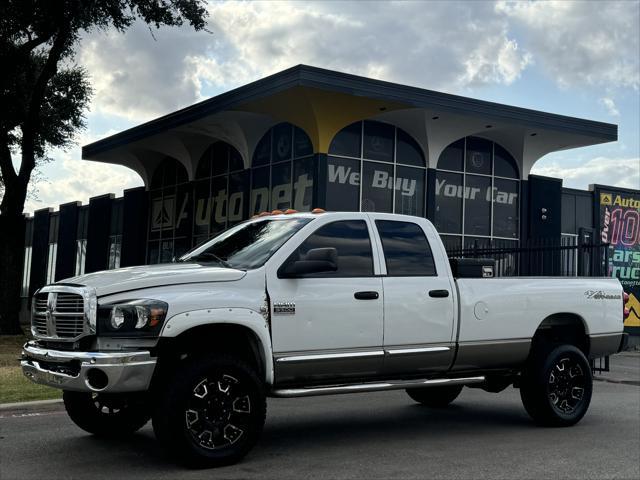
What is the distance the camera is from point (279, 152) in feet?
78.9

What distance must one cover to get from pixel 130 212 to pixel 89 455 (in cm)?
2755

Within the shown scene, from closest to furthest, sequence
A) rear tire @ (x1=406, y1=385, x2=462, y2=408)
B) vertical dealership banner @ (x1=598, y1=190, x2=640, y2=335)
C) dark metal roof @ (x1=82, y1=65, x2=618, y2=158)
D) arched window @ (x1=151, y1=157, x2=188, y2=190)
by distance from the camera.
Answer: rear tire @ (x1=406, y1=385, x2=462, y2=408), dark metal roof @ (x1=82, y1=65, x2=618, y2=158), vertical dealership banner @ (x1=598, y1=190, x2=640, y2=335), arched window @ (x1=151, y1=157, x2=188, y2=190)

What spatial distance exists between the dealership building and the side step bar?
13.2m

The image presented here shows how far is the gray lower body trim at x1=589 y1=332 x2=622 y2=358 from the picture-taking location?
28.5 ft

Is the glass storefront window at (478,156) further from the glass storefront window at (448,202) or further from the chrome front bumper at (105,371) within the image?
the chrome front bumper at (105,371)

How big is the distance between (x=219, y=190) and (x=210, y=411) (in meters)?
21.8

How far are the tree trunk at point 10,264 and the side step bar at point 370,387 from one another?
1696 centimetres

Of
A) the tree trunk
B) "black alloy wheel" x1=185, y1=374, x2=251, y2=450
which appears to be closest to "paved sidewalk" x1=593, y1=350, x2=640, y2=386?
"black alloy wheel" x1=185, y1=374, x2=251, y2=450

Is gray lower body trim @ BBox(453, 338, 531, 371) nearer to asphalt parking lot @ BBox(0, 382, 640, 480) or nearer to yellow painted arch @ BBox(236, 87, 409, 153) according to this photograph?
asphalt parking lot @ BBox(0, 382, 640, 480)

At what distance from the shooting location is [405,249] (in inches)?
289

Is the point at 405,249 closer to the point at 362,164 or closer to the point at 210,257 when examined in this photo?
the point at 210,257

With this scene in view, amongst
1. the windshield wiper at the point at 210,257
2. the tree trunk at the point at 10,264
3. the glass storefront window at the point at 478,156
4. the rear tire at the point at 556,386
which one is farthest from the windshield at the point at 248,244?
the glass storefront window at the point at 478,156

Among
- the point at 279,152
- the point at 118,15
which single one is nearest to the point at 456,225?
the point at 279,152

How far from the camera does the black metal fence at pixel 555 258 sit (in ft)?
35.7
